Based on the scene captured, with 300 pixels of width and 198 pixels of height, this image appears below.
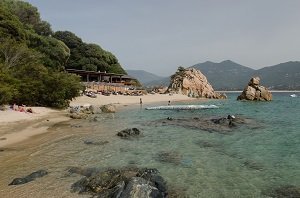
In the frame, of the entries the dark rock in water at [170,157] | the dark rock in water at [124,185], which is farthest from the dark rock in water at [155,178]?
the dark rock in water at [170,157]

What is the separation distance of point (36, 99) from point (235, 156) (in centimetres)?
3314

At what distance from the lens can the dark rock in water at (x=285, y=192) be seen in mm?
11586

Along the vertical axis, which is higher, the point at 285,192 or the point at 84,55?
the point at 84,55

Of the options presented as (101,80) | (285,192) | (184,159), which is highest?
(101,80)

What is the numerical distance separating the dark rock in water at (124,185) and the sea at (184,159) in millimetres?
652

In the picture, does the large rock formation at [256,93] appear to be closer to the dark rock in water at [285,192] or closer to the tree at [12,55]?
the tree at [12,55]

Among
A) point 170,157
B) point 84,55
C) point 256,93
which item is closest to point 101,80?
point 84,55

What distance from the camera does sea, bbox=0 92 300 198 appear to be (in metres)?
12.4

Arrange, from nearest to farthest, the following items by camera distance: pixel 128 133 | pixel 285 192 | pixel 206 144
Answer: pixel 285 192 → pixel 206 144 → pixel 128 133

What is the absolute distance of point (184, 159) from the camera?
17172 millimetres

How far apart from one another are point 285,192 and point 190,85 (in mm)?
105108

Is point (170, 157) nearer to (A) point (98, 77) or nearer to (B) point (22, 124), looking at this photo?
(B) point (22, 124)

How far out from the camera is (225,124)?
3194cm

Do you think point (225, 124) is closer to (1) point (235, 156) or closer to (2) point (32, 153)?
(1) point (235, 156)
